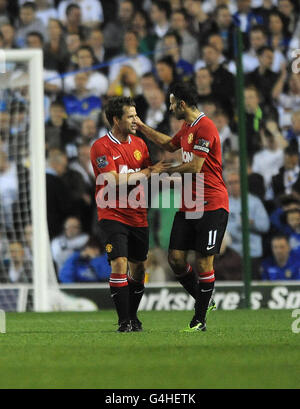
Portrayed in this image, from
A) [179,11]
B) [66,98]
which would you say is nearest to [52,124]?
[66,98]

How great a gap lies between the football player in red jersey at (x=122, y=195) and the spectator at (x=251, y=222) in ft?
13.9

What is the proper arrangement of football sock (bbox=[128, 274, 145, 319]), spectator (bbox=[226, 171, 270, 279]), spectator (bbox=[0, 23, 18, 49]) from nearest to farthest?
football sock (bbox=[128, 274, 145, 319])
spectator (bbox=[226, 171, 270, 279])
spectator (bbox=[0, 23, 18, 49])

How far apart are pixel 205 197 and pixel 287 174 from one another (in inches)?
185

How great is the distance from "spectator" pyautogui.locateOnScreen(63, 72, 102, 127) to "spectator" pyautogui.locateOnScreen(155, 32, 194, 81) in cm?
109

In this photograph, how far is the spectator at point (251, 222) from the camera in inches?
486

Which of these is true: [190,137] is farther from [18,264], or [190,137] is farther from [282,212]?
[18,264]

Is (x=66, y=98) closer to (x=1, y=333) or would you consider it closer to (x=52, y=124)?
(x=52, y=124)

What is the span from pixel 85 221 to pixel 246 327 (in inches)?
192

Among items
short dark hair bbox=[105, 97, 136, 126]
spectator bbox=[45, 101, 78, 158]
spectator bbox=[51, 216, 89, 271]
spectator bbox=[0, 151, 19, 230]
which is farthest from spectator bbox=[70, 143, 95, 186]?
short dark hair bbox=[105, 97, 136, 126]

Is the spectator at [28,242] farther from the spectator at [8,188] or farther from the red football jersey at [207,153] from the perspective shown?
the red football jersey at [207,153]

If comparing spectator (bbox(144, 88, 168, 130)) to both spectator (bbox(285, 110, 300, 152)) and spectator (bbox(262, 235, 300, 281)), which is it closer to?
spectator (bbox(285, 110, 300, 152))

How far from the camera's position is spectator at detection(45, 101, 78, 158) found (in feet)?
45.0

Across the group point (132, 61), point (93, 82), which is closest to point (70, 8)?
point (93, 82)

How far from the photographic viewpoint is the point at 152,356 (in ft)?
20.6
